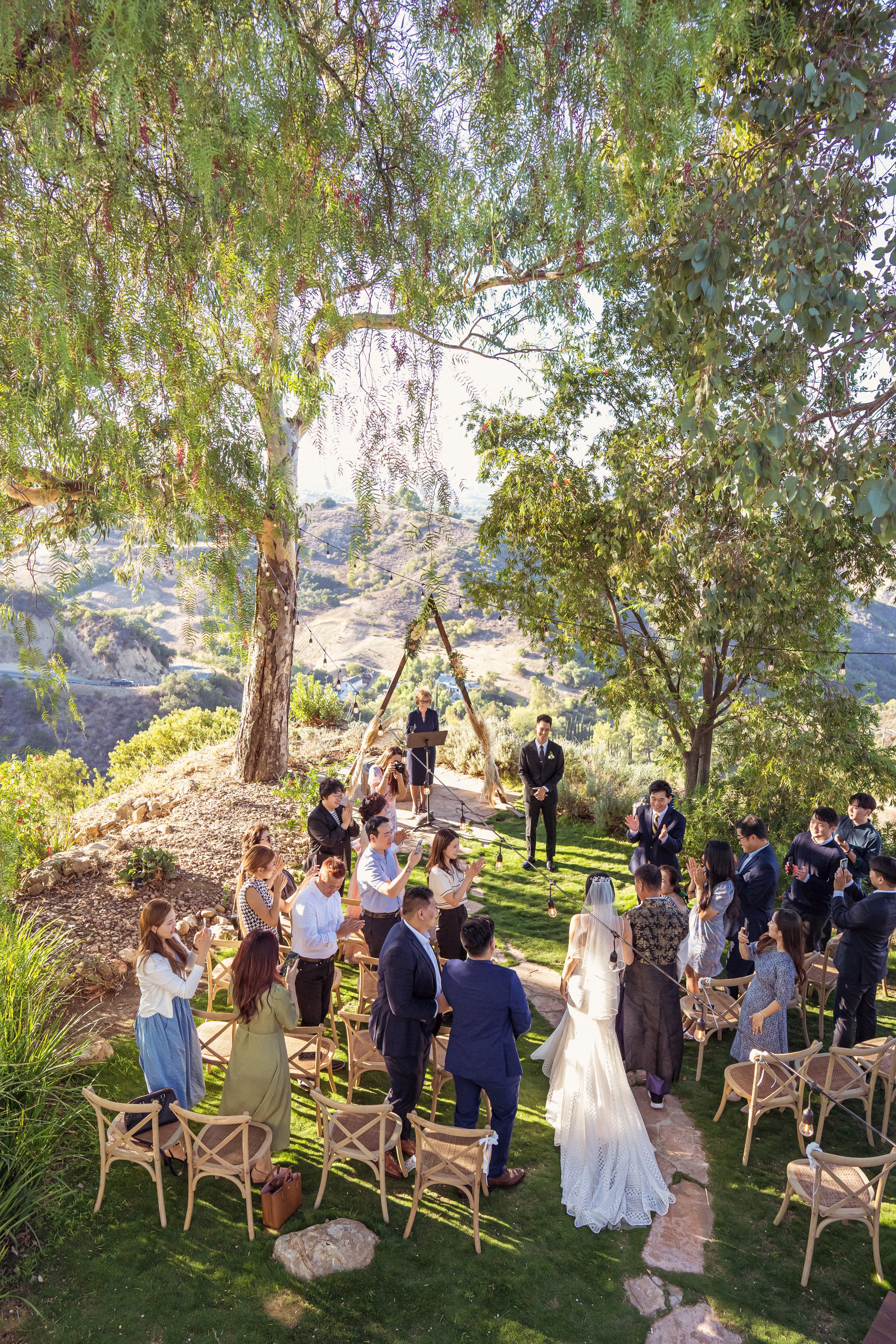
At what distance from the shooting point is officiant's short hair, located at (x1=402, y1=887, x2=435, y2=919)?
4.37 metres

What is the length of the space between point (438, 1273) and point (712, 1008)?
9.12 feet

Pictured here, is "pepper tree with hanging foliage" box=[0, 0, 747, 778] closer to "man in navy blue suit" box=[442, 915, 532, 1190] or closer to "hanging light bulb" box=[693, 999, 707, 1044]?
"man in navy blue suit" box=[442, 915, 532, 1190]

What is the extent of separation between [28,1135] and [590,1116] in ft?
9.93

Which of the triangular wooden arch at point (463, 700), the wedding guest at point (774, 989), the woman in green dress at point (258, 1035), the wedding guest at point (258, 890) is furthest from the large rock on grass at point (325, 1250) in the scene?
the triangular wooden arch at point (463, 700)

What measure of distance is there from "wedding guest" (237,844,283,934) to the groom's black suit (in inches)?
42.9

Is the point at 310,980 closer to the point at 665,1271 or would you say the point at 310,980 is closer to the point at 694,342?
the point at 665,1271

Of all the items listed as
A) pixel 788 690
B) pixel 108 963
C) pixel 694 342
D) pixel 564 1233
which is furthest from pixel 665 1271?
pixel 788 690

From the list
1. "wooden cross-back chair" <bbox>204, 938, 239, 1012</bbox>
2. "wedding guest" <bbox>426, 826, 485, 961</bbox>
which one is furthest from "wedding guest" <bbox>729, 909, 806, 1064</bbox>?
"wooden cross-back chair" <bbox>204, 938, 239, 1012</bbox>

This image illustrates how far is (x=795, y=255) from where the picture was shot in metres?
5.48

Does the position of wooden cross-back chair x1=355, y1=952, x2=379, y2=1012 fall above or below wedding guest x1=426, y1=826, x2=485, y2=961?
below

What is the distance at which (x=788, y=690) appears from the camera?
30.9ft

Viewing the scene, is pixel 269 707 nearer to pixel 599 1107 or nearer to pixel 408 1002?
pixel 408 1002

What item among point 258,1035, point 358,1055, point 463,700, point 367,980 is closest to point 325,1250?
point 258,1035

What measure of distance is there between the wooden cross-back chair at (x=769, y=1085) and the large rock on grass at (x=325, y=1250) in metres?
2.31
